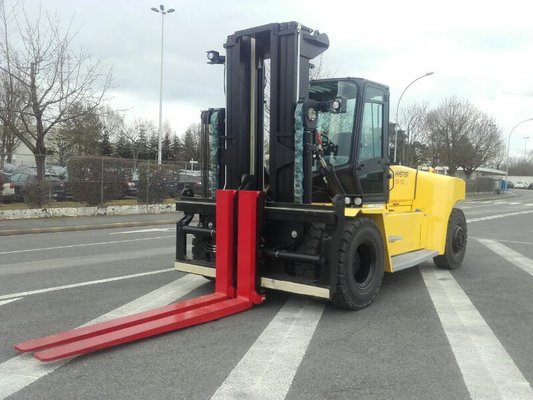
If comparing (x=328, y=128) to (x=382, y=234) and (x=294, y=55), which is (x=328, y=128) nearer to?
(x=294, y=55)

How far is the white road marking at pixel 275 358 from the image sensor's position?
3.63m

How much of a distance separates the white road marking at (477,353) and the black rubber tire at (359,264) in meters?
0.85

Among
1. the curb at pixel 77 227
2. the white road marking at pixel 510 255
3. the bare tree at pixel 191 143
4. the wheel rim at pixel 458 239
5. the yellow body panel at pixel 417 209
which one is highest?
the bare tree at pixel 191 143

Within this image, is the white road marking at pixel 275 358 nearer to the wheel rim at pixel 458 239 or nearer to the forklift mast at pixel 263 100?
the forklift mast at pixel 263 100

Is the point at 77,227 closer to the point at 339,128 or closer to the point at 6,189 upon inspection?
the point at 6,189

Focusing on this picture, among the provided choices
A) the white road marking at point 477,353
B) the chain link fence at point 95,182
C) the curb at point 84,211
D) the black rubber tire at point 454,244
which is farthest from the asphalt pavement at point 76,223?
the white road marking at point 477,353

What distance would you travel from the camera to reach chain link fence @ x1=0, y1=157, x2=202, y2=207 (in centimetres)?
1777

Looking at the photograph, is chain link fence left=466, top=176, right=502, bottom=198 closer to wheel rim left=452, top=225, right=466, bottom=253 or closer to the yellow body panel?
wheel rim left=452, top=225, right=466, bottom=253

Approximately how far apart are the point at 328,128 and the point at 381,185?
1.20 m

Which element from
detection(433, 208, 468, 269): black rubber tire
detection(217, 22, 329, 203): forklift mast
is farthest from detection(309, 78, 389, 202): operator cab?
detection(433, 208, 468, 269): black rubber tire

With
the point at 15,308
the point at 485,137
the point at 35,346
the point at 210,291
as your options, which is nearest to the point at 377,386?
the point at 35,346

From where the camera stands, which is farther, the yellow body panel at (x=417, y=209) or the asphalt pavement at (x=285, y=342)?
the yellow body panel at (x=417, y=209)

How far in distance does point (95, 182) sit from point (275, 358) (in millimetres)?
16790

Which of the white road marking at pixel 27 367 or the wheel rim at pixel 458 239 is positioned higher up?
the wheel rim at pixel 458 239
